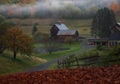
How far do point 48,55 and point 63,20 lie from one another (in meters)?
1.33

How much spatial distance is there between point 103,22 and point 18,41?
2994 mm

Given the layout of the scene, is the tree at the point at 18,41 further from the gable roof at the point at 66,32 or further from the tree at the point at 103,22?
the tree at the point at 103,22

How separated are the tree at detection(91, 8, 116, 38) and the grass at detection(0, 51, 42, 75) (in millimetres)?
2219

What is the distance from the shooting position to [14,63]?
10633 mm

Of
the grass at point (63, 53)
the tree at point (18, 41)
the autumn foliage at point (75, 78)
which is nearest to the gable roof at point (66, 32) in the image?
the grass at point (63, 53)

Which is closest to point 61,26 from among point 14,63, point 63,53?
point 63,53

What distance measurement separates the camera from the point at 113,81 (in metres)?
5.60

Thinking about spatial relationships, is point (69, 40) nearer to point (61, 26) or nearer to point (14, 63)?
point (61, 26)

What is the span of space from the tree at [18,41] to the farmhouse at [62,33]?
2.80 ft

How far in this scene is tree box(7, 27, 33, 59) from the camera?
1052 cm

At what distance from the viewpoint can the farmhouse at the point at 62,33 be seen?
34.5 feet

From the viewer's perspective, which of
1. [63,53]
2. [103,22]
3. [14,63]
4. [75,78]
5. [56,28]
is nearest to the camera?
[75,78]

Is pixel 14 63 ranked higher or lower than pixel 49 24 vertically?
lower

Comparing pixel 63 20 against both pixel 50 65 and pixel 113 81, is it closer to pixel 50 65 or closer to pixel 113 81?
pixel 50 65
